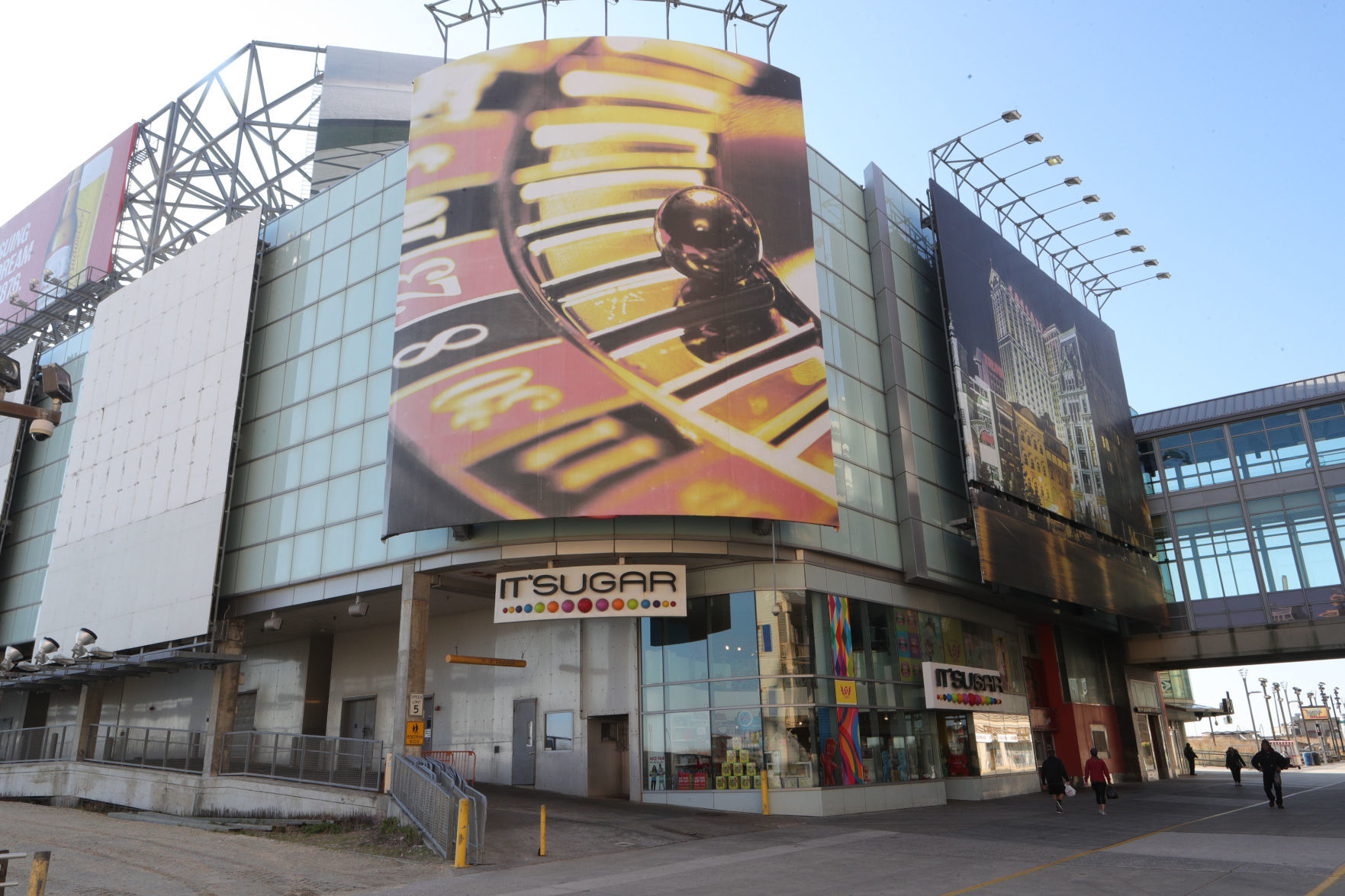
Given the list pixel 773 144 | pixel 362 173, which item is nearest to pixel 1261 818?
pixel 773 144

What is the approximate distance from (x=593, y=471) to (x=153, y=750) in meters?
18.5

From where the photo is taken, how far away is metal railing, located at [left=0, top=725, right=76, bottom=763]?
34.4m

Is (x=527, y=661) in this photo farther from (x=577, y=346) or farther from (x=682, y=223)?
(x=682, y=223)

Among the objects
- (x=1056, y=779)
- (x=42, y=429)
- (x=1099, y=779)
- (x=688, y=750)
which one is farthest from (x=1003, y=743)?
(x=42, y=429)

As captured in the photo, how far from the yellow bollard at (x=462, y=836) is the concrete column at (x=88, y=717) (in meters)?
24.5

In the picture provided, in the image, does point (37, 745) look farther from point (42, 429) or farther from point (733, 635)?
point (42, 429)

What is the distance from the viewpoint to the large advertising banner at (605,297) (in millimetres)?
24594

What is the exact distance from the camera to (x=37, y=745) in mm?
35312

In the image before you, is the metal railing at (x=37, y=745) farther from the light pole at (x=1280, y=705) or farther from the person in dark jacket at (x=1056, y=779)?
the light pole at (x=1280, y=705)

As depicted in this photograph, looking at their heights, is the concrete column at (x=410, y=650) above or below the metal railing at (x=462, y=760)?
above

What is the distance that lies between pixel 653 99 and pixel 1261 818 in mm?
24662

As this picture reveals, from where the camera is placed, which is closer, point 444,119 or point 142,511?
point 444,119

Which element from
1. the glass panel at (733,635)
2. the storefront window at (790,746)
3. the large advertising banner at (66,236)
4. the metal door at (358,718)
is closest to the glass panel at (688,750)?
the glass panel at (733,635)

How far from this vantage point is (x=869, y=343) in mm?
32344
